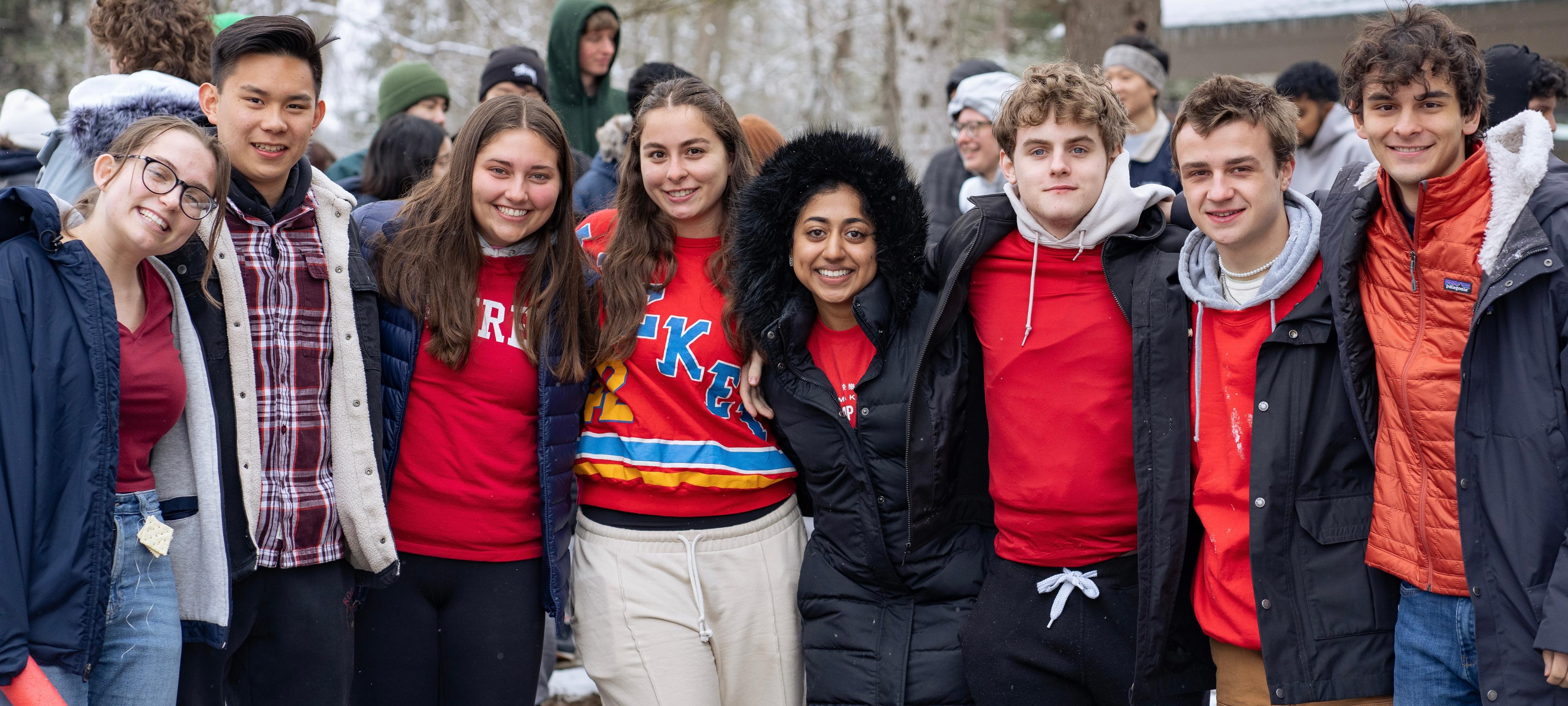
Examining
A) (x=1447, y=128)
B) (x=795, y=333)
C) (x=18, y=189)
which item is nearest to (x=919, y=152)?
(x=795, y=333)

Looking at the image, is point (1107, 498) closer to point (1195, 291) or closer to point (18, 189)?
point (1195, 291)

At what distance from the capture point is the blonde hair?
308cm

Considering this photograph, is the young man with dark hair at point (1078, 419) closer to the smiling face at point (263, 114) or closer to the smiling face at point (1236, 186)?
the smiling face at point (1236, 186)

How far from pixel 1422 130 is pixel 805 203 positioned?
1.59 m

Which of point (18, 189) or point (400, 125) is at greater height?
point (400, 125)

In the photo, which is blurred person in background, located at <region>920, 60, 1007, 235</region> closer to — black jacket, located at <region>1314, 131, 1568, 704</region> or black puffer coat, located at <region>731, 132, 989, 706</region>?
black puffer coat, located at <region>731, 132, 989, 706</region>

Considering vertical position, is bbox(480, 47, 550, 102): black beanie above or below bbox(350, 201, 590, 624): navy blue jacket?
above

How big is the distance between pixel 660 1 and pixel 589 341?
9091mm

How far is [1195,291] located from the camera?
290 cm

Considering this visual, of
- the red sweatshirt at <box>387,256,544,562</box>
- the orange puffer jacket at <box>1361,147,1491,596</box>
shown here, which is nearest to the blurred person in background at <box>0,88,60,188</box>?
the red sweatshirt at <box>387,256,544,562</box>

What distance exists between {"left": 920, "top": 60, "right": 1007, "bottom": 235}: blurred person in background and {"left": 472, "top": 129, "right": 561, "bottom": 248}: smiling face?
10.4 ft

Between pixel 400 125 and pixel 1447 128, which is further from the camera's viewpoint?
pixel 400 125

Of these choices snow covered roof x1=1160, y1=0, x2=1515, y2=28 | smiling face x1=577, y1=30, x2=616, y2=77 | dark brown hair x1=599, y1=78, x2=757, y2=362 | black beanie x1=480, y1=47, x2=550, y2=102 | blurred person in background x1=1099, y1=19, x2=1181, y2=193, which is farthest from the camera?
snow covered roof x1=1160, y1=0, x2=1515, y2=28

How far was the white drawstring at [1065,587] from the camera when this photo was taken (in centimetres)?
300
